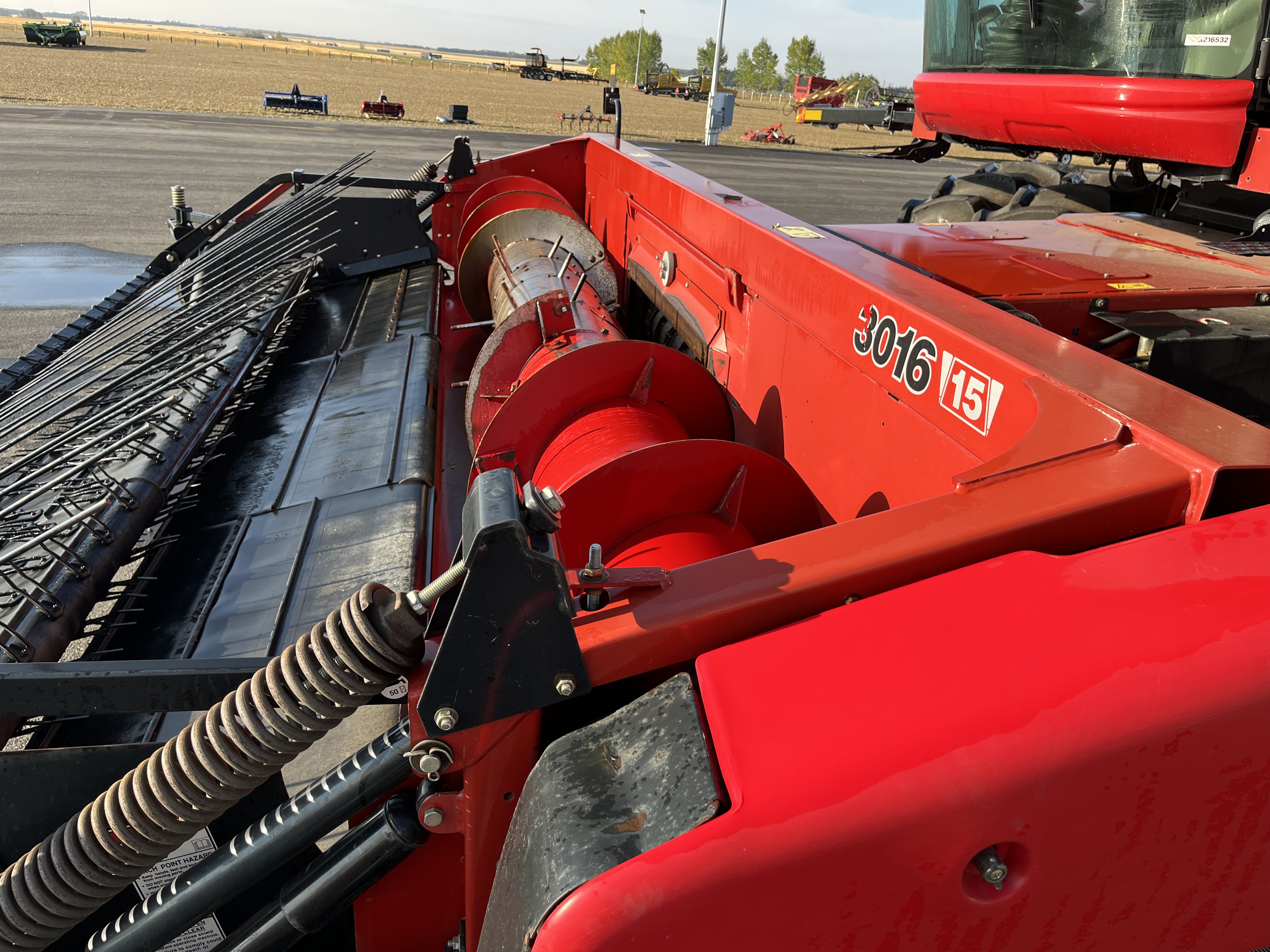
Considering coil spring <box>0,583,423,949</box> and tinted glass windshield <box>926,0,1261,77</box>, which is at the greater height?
tinted glass windshield <box>926,0,1261,77</box>

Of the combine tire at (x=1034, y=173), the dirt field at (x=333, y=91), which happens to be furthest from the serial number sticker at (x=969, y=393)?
the dirt field at (x=333, y=91)

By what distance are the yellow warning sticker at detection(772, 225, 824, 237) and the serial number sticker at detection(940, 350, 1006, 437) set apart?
943 millimetres

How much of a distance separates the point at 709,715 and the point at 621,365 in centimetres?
153

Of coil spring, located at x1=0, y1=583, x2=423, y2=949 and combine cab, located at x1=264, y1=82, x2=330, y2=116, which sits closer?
coil spring, located at x1=0, y1=583, x2=423, y2=949

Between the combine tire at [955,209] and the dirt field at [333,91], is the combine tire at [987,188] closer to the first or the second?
the combine tire at [955,209]

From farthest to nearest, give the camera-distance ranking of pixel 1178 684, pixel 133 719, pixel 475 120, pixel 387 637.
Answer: pixel 475 120
pixel 133 719
pixel 387 637
pixel 1178 684

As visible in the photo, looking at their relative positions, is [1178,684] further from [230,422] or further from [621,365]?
[230,422]

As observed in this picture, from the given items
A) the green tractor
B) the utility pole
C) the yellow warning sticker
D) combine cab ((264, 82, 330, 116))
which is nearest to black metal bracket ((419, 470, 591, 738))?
the yellow warning sticker

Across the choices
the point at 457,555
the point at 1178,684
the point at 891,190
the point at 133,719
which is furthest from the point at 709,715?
the point at 891,190

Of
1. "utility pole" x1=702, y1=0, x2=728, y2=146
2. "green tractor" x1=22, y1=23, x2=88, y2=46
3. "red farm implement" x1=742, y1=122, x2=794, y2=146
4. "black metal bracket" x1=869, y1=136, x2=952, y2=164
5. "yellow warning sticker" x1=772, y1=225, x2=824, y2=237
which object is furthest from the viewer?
"green tractor" x1=22, y1=23, x2=88, y2=46

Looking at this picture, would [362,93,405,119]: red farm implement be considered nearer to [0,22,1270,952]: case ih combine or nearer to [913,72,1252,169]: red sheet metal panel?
[913,72,1252,169]: red sheet metal panel

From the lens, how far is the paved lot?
9.19m

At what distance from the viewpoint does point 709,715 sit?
1.06 m

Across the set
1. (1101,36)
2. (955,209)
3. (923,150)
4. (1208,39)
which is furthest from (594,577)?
(955,209)
